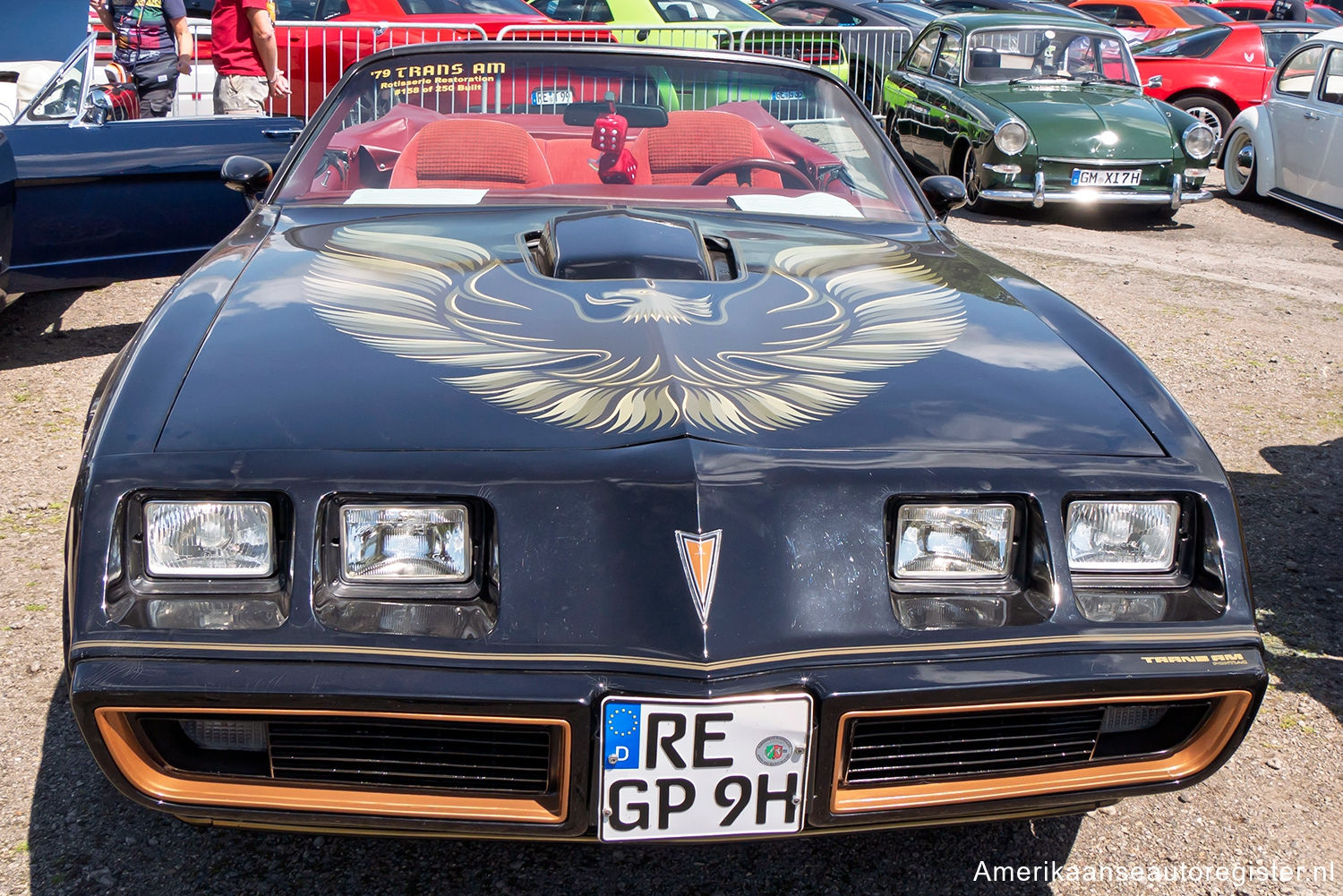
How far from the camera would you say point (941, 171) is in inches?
357

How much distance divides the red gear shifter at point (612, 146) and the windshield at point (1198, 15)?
15.0 m

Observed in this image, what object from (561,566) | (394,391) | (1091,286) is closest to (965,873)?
(561,566)

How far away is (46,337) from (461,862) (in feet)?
13.8

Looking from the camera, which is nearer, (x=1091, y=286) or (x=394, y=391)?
(x=394, y=391)

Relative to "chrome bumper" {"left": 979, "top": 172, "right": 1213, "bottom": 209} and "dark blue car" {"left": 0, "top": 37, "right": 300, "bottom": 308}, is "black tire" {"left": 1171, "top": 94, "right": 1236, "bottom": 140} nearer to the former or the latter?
"chrome bumper" {"left": 979, "top": 172, "right": 1213, "bottom": 209}

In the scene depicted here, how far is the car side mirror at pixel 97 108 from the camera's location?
460 cm

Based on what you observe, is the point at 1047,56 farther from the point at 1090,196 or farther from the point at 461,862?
the point at 461,862

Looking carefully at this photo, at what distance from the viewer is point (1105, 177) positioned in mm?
8422

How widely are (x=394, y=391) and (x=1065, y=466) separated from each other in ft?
3.37

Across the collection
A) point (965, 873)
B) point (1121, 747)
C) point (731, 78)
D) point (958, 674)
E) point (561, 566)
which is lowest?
point (965, 873)

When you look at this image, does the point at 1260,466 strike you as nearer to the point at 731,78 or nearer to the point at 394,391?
the point at 731,78

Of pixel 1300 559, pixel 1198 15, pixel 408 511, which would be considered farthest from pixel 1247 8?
pixel 408 511

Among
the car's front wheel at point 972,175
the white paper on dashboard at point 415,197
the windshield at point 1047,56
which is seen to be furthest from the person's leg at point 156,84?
the windshield at point 1047,56

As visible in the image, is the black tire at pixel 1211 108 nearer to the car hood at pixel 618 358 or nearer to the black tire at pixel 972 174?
the black tire at pixel 972 174
